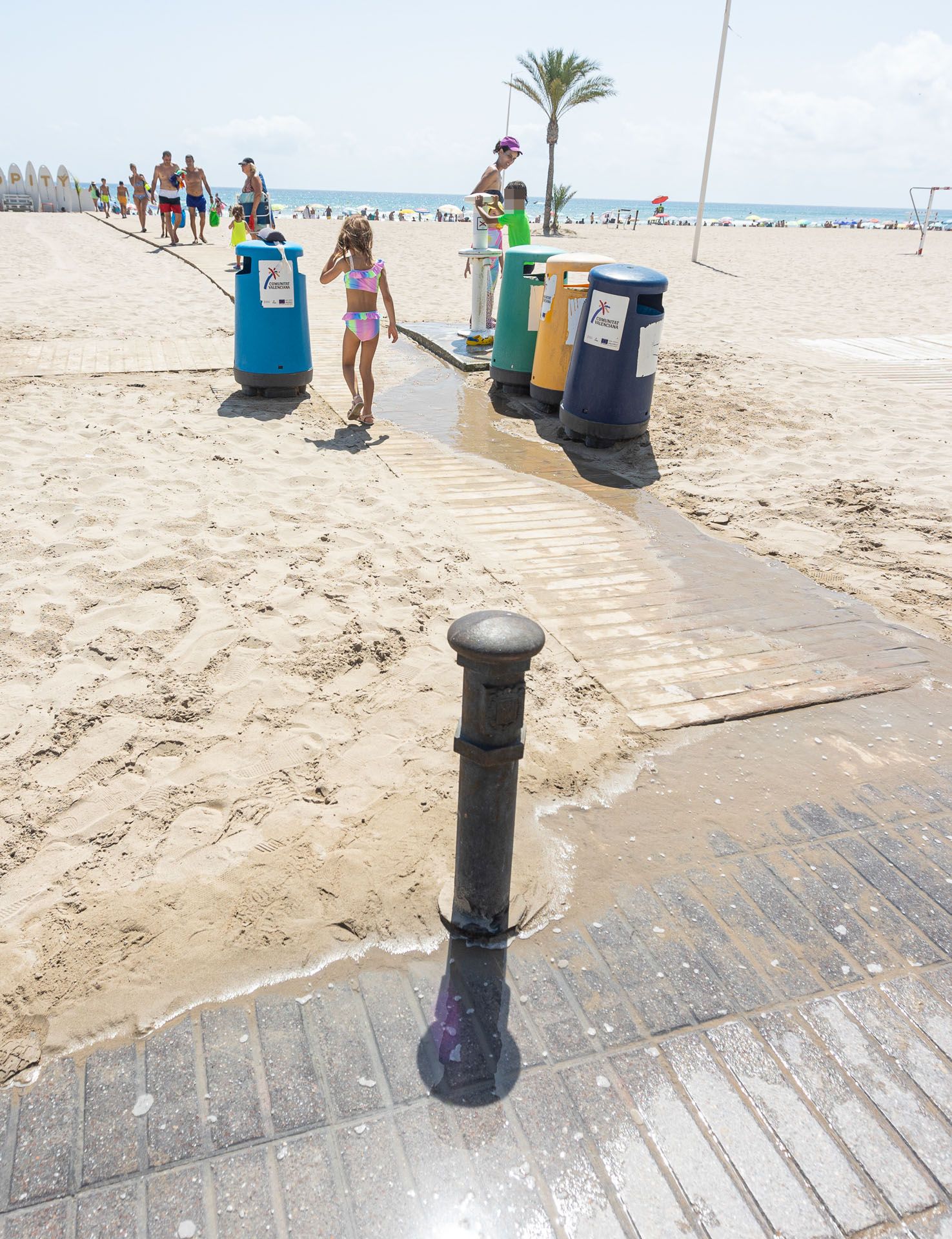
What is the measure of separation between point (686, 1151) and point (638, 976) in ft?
1.60

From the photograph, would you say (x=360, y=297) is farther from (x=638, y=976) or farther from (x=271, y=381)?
(x=638, y=976)

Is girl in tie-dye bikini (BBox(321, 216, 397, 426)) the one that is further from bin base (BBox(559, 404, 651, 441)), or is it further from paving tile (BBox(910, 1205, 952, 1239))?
paving tile (BBox(910, 1205, 952, 1239))

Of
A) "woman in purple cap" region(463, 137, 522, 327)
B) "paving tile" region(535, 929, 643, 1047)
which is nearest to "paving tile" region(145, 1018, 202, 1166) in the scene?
"paving tile" region(535, 929, 643, 1047)

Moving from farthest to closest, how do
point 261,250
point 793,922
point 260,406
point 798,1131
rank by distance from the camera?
point 260,406 < point 261,250 < point 793,922 < point 798,1131

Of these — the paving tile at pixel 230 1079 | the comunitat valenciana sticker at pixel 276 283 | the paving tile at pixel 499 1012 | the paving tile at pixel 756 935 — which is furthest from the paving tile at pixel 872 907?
the comunitat valenciana sticker at pixel 276 283

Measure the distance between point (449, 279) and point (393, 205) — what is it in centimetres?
12613

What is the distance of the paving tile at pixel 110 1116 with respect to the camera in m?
1.88

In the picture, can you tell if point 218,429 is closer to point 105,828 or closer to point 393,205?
point 105,828

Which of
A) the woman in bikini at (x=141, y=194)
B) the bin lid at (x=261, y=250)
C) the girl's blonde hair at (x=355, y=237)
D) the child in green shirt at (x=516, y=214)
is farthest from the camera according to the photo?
the woman in bikini at (x=141, y=194)

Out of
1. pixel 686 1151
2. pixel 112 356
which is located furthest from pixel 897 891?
pixel 112 356

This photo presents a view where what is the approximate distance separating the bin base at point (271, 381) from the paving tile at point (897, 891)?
6061mm

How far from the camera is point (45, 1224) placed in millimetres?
1773

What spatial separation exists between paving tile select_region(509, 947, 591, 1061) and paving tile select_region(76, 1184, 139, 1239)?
989mm

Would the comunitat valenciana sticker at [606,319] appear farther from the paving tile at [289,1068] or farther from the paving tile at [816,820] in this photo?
the paving tile at [289,1068]
